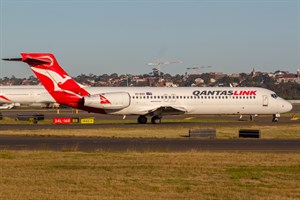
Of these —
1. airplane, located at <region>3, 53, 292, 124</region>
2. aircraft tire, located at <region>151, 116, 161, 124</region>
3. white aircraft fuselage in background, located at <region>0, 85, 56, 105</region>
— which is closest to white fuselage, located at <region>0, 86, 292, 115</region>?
airplane, located at <region>3, 53, 292, 124</region>

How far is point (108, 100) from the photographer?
2416 inches

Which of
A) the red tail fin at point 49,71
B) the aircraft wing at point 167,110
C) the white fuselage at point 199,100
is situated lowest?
the aircraft wing at point 167,110

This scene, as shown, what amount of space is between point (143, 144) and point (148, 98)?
2704 cm

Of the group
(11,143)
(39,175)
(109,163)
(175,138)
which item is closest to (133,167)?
(109,163)

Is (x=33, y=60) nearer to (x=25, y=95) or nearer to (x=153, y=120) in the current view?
(x=153, y=120)

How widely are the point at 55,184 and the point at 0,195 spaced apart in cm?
250

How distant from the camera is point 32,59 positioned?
59.2 m

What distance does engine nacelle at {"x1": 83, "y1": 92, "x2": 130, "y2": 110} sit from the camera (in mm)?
60688

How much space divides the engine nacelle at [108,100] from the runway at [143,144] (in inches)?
741

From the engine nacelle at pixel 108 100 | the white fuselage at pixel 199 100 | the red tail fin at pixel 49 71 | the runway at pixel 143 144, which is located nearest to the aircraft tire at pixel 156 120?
the white fuselage at pixel 199 100

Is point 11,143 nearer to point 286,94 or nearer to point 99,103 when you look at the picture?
point 99,103

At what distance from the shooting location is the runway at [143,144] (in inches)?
1304

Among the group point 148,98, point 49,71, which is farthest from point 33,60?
point 148,98

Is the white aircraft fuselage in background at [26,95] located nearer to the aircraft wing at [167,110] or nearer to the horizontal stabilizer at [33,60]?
the aircraft wing at [167,110]
